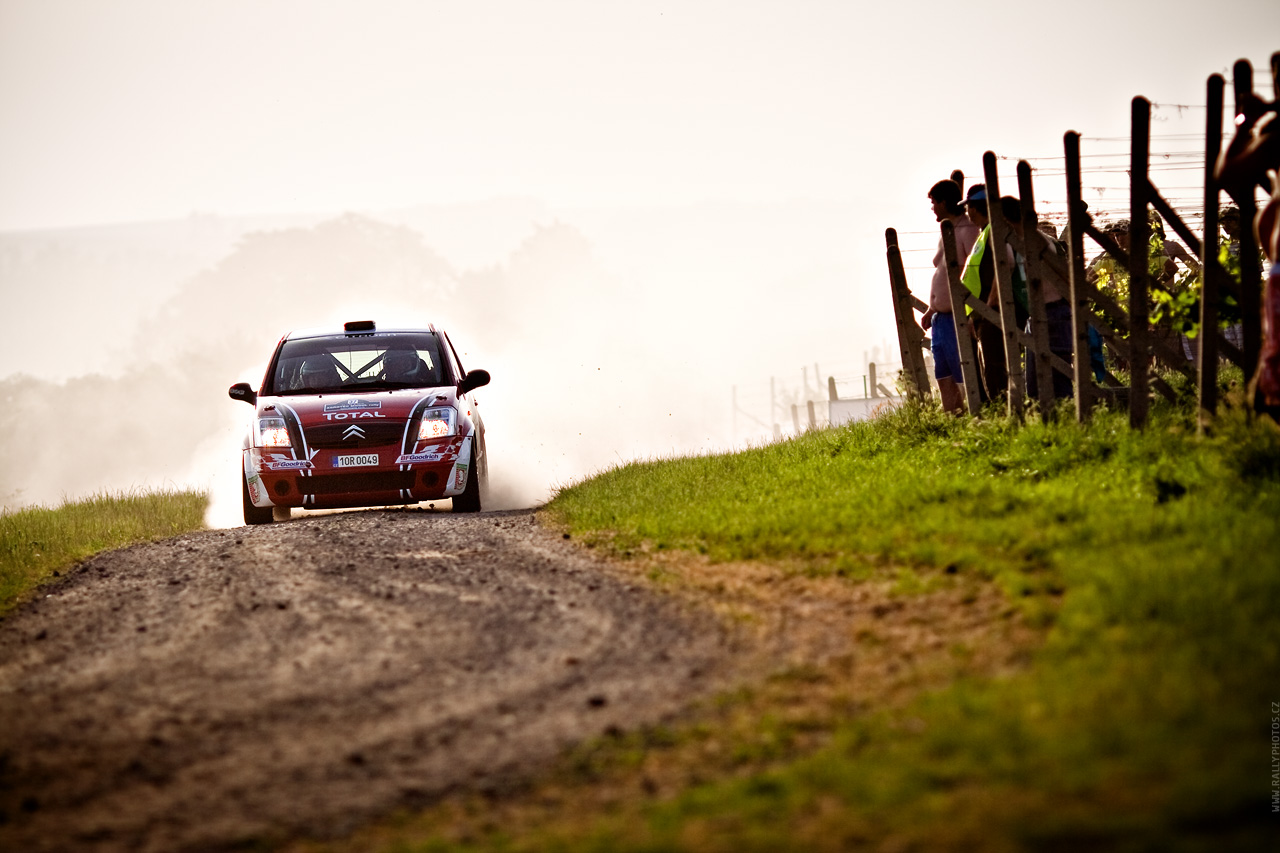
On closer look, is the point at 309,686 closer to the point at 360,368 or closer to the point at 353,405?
the point at 353,405

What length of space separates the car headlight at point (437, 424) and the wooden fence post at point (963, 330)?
186 inches

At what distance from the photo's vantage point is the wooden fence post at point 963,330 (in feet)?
36.9

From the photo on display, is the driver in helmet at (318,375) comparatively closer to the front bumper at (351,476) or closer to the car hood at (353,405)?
the car hood at (353,405)

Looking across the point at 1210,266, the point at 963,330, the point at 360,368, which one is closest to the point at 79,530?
the point at 360,368

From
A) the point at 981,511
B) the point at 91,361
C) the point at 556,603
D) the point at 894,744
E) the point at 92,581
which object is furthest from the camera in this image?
the point at 91,361

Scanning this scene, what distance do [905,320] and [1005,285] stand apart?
234 centimetres

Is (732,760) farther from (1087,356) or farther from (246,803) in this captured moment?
(1087,356)

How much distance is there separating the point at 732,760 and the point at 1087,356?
6672 millimetres

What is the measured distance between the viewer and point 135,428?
102 m

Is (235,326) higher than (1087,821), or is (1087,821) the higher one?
(235,326)

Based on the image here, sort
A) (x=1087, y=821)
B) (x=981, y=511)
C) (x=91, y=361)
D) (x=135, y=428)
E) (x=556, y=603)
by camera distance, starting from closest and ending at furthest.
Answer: (x=1087, y=821)
(x=556, y=603)
(x=981, y=511)
(x=135, y=428)
(x=91, y=361)

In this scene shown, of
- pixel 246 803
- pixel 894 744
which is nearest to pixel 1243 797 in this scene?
pixel 894 744

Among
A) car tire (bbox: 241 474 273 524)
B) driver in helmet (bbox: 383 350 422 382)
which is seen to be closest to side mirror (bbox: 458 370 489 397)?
driver in helmet (bbox: 383 350 422 382)

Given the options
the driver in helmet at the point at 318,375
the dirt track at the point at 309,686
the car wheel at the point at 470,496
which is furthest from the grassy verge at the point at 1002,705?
the driver in helmet at the point at 318,375
